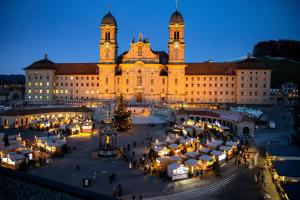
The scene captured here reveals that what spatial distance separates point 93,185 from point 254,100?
57712mm

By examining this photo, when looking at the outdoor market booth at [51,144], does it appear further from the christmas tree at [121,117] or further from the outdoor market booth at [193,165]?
the outdoor market booth at [193,165]

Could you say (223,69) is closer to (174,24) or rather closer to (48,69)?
(174,24)

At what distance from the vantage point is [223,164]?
3344cm

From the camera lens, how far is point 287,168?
105ft

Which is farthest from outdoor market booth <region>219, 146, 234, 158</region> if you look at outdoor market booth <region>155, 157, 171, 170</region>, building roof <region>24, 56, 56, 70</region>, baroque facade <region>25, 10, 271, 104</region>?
building roof <region>24, 56, 56, 70</region>

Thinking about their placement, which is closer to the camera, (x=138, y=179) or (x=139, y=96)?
(x=138, y=179)

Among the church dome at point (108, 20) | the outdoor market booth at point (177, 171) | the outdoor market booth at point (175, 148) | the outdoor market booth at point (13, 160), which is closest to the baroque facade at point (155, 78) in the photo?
the church dome at point (108, 20)

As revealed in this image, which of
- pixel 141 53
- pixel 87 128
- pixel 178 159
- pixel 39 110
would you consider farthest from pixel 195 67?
pixel 178 159

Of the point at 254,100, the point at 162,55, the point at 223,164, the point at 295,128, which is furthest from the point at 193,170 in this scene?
the point at 162,55

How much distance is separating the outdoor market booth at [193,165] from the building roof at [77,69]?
55.2 meters

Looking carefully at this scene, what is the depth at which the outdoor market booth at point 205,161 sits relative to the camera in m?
31.9

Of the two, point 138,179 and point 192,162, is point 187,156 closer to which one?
point 192,162

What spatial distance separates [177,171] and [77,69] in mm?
61602

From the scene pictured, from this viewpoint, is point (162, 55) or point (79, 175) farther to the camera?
point (162, 55)
